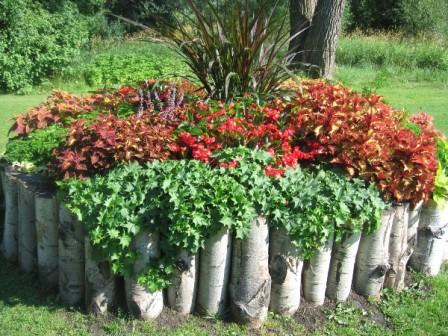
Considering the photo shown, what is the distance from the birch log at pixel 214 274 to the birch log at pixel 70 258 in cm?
76

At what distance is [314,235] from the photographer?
351 cm

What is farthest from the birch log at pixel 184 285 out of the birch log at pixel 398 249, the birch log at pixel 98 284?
the birch log at pixel 398 249

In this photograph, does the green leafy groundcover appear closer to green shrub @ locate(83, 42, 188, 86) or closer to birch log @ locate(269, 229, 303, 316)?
birch log @ locate(269, 229, 303, 316)

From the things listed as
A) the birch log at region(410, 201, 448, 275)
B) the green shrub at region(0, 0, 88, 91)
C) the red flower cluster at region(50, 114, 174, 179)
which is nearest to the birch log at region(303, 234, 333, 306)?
the birch log at region(410, 201, 448, 275)

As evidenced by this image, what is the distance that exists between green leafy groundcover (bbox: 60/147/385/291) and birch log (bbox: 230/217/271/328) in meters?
0.10

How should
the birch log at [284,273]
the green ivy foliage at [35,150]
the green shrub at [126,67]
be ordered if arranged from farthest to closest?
the green shrub at [126,67], the green ivy foliage at [35,150], the birch log at [284,273]

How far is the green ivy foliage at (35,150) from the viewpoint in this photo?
427 cm

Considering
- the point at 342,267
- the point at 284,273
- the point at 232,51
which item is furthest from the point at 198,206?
the point at 232,51

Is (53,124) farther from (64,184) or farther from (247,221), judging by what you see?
(247,221)

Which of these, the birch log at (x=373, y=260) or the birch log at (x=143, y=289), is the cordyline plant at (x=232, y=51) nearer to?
the birch log at (x=373, y=260)

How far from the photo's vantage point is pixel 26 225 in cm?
398

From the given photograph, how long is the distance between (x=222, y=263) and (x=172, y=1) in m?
21.8

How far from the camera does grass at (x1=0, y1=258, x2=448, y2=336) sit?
3.44 m

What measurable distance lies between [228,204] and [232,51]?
171 centimetres
